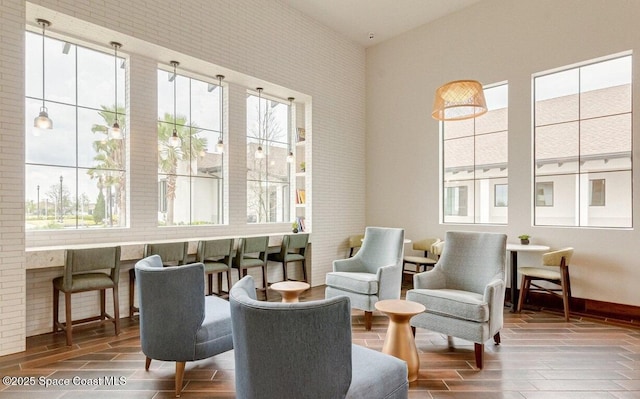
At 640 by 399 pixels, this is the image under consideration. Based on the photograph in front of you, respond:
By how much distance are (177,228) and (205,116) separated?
1.75 meters

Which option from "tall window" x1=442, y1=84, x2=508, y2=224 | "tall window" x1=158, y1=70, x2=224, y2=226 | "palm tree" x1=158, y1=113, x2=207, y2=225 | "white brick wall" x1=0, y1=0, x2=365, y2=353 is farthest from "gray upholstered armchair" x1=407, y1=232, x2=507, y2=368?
"palm tree" x1=158, y1=113, x2=207, y2=225

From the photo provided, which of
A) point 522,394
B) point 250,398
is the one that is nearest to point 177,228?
point 250,398

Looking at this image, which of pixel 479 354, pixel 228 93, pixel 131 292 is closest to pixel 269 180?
pixel 228 93

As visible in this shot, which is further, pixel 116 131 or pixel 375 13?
pixel 375 13

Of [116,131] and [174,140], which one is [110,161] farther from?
[174,140]

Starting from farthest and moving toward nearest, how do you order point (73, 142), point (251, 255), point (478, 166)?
point (478, 166), point (251, 255), point (73, 142)

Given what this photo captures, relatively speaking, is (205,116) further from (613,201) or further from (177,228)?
(613,201)

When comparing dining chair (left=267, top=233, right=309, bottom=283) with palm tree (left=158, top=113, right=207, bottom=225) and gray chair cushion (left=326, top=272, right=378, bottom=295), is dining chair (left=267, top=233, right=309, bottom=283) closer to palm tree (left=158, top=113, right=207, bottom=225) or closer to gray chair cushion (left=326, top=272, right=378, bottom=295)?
gray chair cushion (left=326, top=272, right=378, bottom=295)

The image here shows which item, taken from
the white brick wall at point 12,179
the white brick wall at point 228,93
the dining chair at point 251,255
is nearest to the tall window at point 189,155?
the white brick wall at point 228,93

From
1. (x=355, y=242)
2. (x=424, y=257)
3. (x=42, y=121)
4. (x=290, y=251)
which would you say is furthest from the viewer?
(x=355, y=242)

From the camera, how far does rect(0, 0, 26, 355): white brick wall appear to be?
3197 mm

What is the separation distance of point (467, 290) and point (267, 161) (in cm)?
388

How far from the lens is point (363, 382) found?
1751 millimetres

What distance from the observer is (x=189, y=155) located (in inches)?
205
